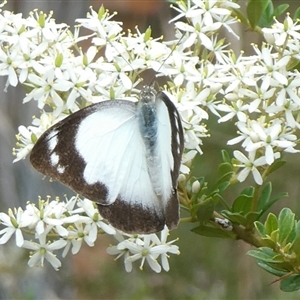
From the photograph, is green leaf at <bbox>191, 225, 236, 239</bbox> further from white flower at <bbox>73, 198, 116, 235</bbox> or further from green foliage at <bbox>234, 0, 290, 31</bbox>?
green foliage at <bbox>234, 0, 290, 31</bbox>

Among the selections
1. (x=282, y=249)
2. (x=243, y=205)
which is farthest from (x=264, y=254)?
(x=243, y=205)

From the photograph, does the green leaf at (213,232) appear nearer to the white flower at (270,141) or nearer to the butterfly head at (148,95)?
the white flower at (270,141)

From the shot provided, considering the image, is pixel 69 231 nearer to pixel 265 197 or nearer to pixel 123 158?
pixel 123 158

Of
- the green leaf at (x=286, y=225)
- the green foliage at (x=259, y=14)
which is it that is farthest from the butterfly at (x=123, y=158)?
the green foliage at (x=259, y=14)

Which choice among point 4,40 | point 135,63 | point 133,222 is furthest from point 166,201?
point 4,40

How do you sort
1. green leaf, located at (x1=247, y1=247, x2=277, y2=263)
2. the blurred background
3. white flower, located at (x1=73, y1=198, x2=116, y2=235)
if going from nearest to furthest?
green leaf, located at (x1=247, y1=247, x2=277, y2=263) < white flower, located at (x1=73, y1=198, x2=116, y2=235) < the blurred background

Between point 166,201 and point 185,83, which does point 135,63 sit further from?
point 166,201

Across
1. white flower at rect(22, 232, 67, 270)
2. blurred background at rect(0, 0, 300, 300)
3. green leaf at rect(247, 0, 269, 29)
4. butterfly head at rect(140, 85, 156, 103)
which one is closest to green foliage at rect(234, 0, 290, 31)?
green leaf at rect(247, 0, 269, 29)
